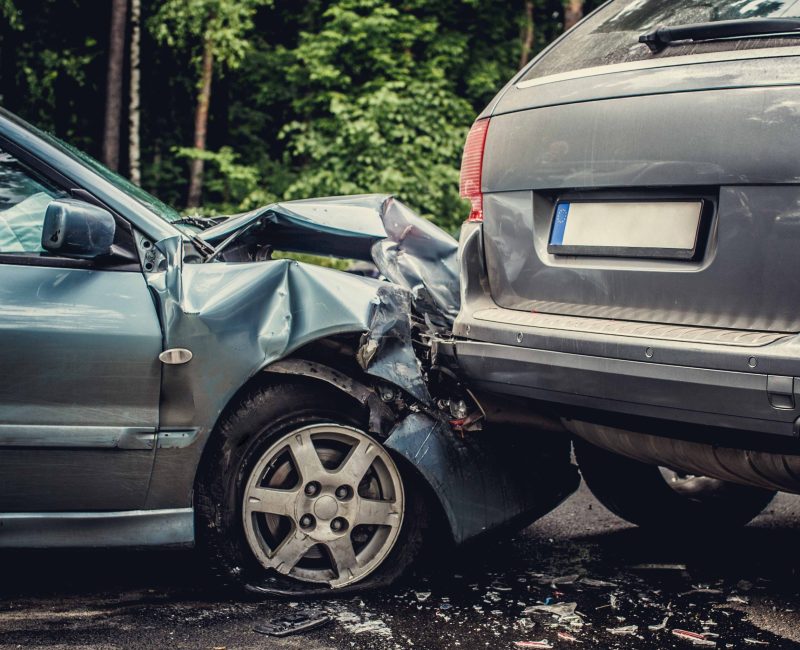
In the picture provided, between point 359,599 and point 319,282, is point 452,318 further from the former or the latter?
point 359,599

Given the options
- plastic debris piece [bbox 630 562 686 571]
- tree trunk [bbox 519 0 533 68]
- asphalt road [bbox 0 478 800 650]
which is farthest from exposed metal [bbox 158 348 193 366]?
tree trunk [bbox 519 0 533 68]

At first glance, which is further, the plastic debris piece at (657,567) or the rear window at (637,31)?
the plastic debris piece at (657,567)

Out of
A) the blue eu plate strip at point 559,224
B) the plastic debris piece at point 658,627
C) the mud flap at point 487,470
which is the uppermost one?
the blue eu plate strip at point 559,224

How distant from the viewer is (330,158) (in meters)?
16.0

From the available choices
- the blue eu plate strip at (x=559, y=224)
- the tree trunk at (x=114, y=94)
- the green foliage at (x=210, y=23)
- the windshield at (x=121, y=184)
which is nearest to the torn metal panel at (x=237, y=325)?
the windshield at (x=121, y=184)

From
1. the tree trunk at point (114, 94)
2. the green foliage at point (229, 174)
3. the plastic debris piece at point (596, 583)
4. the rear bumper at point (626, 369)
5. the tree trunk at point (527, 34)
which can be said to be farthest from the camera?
the tree trunk at point (527, 34)

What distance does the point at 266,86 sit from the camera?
17.4m

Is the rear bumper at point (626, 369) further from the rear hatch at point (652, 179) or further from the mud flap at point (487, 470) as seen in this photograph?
the mud flap at point (487, 470)

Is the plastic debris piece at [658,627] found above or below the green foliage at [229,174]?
below

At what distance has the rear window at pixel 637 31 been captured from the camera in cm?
278

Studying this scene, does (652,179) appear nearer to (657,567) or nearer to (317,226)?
(317,226)

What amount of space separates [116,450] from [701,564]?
2186 mm

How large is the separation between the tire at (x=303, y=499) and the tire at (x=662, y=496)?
Answer: 3.04 feet

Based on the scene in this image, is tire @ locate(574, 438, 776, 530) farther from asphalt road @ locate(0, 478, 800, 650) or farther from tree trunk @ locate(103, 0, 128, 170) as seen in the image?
tree trunk @ locate(103, 0, 128, 170)
